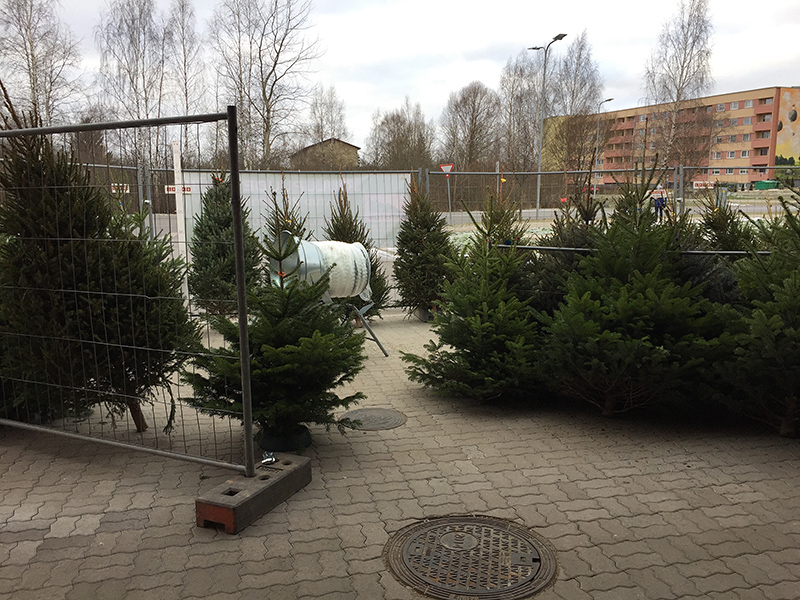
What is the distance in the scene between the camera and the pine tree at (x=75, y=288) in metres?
4.39

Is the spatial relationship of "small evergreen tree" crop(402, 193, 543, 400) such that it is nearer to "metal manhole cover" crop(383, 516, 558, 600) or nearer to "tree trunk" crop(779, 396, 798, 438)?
"tree trunk" crop(779, 396, 798, 438)

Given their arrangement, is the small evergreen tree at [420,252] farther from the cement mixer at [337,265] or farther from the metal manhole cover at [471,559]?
the metal manhole cover at [471,559]

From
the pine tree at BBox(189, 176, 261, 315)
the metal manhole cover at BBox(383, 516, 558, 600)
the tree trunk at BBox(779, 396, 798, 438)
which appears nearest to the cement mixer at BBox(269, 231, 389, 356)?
the pine tree at BBox(189, 176, 261, 315)

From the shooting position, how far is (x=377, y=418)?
219 inches

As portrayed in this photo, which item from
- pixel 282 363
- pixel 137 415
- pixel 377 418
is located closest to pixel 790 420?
pixel 377 418

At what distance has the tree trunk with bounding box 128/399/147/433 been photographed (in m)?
4.81

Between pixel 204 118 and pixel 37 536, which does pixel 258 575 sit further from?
pixel 204 118

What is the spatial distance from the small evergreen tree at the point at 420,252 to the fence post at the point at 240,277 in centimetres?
682

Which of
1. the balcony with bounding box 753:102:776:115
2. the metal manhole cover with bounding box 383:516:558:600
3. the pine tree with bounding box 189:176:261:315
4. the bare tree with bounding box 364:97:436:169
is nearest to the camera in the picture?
the metal manhole cover with bounding box 383:516:558:600

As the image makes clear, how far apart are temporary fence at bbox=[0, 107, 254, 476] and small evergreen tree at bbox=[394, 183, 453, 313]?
6036 mm

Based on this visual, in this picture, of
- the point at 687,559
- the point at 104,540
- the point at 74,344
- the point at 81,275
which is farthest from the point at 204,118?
the point at 687,559

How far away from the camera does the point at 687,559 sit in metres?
3.20

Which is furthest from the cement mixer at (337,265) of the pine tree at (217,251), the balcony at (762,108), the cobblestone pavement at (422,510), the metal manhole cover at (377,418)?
the balcony at (762,108)

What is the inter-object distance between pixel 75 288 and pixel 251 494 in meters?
1.99
